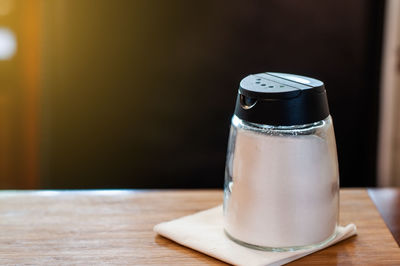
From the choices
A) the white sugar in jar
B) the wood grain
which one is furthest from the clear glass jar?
the wood grain

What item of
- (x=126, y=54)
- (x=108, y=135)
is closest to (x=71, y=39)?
(x=126, y=54)

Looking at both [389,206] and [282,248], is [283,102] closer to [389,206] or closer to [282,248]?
[282,248]

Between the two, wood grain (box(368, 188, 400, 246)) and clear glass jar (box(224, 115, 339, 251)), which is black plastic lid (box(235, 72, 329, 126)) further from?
wood grain (box(368, 188, 400, 246))

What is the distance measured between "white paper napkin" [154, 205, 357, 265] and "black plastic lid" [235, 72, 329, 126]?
0.17 metres

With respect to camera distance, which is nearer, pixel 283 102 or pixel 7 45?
pixel 283 102

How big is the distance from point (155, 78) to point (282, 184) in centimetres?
197

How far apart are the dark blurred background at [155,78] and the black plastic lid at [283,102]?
6.21 ft

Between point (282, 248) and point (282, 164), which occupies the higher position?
point (282, 164)

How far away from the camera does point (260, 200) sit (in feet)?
2.43

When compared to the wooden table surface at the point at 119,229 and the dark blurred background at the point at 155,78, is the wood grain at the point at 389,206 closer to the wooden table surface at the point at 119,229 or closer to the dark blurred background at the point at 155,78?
the wooden table surface at the point at 119,229

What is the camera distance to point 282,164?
0.72m

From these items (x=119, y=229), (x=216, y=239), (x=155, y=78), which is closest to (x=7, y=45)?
(x=155, y=78)

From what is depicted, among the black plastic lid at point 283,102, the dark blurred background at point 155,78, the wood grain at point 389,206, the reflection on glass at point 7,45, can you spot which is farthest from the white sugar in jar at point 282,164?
the reflection on glass at point 7,45

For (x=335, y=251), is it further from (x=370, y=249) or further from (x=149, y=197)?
(x=149, y=197)
